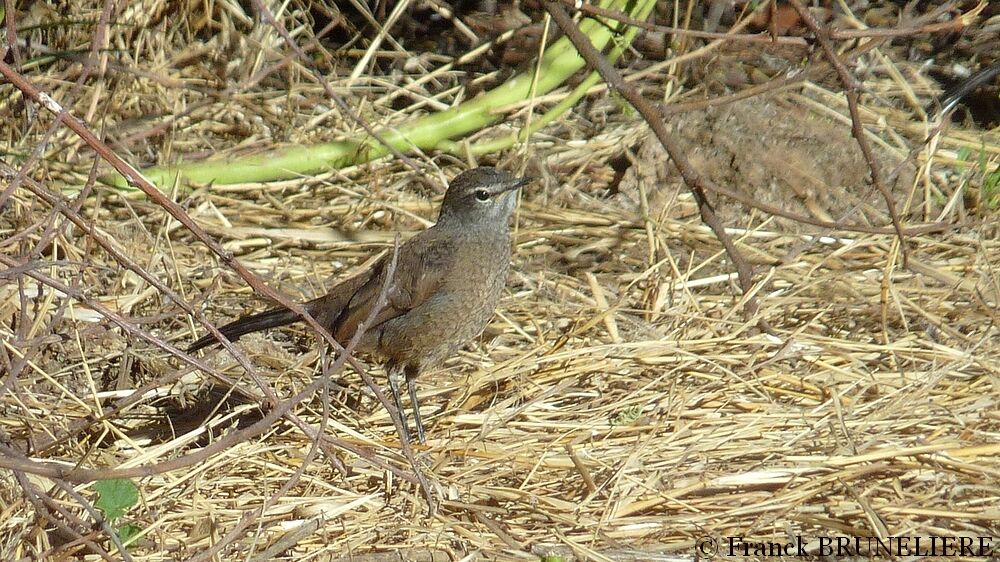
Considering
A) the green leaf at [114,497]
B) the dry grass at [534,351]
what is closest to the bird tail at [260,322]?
the dry grass at [534,351]

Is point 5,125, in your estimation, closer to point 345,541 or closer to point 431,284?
point 431,284

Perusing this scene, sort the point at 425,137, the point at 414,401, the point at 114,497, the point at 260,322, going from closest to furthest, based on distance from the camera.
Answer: the point at 114,497, the point at 260,322, the point at 414,401, the point at 425,137

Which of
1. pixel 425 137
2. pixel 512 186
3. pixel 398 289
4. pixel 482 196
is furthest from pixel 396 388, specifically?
pixel 425 137

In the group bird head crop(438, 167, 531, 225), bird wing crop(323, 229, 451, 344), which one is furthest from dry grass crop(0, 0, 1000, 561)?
bird head crop(438, 167, 531, 225)

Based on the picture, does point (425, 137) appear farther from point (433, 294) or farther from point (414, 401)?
point (414, 401)

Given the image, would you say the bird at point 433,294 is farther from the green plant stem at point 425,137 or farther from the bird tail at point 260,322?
the green plant stem at point 425,137

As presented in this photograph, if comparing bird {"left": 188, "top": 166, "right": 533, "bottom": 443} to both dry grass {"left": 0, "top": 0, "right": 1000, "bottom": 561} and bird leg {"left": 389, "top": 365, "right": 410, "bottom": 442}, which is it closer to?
bird leg {"left": 389, "top": 365, "right": 410, "bottom": 442}
